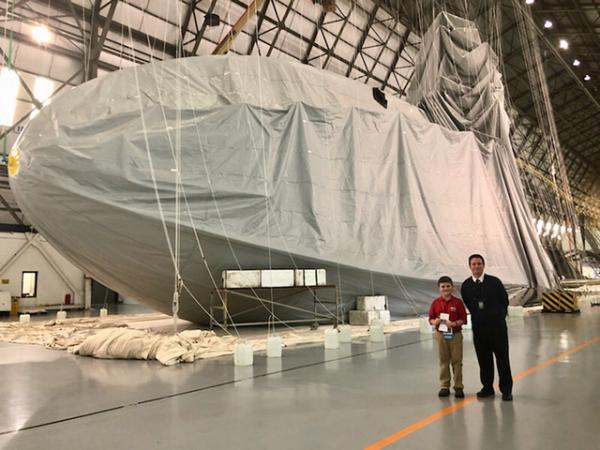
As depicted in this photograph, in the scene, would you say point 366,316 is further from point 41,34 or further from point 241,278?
point 41,34

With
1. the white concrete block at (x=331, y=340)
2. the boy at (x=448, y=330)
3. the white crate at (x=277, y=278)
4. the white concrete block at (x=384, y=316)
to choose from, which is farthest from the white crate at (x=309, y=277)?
the boy at (x=448, y=330)

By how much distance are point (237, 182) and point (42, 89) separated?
12.7 metres

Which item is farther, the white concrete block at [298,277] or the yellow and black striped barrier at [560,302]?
the yellow and black striped barrier at [560,302]

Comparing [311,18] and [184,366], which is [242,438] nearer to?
[184,366]

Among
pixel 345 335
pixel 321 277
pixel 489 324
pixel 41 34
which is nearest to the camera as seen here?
pixel 489 324

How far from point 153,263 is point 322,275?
10.9 ft

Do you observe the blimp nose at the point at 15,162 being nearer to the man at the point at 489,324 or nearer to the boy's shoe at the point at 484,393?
the man at the point at 489,324

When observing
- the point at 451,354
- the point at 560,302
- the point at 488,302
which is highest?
the point at 488,302

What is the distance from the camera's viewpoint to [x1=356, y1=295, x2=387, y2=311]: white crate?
34.4 ft

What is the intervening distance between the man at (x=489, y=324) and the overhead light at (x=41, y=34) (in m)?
18.0

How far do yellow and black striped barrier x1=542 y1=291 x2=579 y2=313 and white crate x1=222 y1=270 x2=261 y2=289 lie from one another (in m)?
10.2

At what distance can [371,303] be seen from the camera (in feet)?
34.6

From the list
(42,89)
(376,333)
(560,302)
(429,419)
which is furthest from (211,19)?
(429,419)

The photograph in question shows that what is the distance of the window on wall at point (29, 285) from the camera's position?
18314 mm
